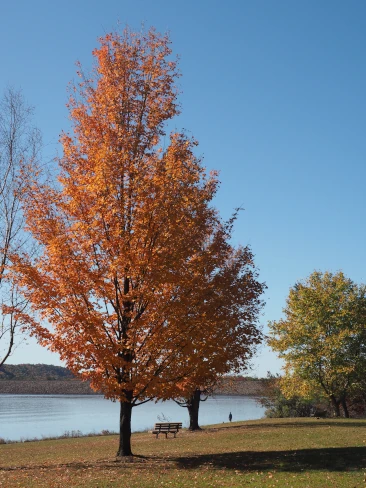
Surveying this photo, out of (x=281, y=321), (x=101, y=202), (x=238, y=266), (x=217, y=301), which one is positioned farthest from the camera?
(x=281, y=321)

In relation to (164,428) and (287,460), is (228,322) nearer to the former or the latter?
(287,460)

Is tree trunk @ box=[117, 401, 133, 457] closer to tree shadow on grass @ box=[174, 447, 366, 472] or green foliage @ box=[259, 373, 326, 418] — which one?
tree shadow on grass @ box=[174, 447, 366, 472]

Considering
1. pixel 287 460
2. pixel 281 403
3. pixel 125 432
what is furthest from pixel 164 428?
pixel 281 403

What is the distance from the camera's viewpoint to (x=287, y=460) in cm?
1556

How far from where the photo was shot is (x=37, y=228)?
15570mm

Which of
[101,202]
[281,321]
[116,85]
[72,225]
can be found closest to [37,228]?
[72,225]

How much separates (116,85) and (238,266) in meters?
8.16

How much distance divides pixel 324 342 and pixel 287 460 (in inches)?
1023

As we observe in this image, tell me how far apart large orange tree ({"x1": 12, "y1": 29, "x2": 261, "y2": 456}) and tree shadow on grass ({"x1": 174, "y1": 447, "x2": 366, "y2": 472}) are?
2538 millimetres

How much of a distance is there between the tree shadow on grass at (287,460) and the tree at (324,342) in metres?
22.7

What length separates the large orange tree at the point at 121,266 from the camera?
14766 millimetres

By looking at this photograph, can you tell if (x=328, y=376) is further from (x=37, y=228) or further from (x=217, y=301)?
(x=37, y=228)

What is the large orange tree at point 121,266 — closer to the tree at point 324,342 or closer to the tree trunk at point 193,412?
the tree trunk at point 193,412

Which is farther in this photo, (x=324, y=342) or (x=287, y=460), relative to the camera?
(x=324, y=342)
